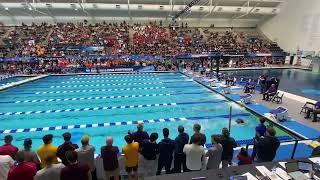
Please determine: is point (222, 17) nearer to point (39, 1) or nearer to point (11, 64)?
point (39, 1)

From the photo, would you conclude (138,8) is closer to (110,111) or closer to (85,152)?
(110,111)

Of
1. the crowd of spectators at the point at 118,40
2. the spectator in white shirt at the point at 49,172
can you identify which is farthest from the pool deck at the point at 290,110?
the crowd of spectators at the point at 118,40

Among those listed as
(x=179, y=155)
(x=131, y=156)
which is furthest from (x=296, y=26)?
(x=131, y=156)

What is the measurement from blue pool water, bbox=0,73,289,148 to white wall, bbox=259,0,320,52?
18.3m

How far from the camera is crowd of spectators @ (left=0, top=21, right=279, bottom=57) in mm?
25906

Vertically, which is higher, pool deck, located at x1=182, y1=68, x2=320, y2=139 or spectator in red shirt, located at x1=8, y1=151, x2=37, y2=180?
spectator in red shirt, located at x1=8, y1=151, x2=37, y2=180

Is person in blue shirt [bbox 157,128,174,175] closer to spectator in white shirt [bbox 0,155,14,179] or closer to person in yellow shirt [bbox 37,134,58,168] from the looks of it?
person in yellow shirt [bbox 37,134,58,168]

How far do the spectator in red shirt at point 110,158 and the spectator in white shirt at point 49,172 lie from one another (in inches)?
38.3

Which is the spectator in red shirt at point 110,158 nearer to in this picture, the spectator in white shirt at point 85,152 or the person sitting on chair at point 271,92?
the spectator in white shirt at point 85,152

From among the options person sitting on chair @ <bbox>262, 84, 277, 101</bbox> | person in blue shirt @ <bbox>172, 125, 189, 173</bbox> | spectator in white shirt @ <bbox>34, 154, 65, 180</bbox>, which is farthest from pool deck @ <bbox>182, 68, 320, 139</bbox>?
spectator in white shirt @ <bbox>34, 154, 65, 180</bbox>

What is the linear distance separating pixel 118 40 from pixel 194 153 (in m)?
26.2

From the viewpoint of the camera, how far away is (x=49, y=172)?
3166 millimetres

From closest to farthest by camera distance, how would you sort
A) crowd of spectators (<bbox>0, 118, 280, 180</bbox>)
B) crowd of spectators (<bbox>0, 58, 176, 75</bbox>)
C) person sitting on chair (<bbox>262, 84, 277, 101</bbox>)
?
crowd of spectators (<bbox>0, 118, 280, 180</bbox>) < person sitting on chair (<bbox>262, 84, 277, 101</bbox>) < crowd of spectators (<bbox>0, 58, 176, 75</bbox>)

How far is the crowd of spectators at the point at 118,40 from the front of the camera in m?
25.9
